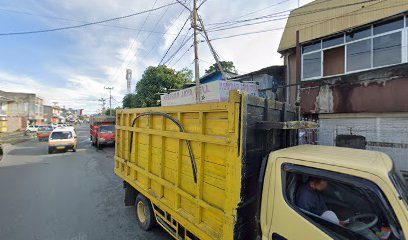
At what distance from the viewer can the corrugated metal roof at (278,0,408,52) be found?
7991 mm

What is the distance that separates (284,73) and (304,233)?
1093cm

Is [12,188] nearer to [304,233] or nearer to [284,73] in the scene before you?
[304,233]

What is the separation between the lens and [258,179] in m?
2.38

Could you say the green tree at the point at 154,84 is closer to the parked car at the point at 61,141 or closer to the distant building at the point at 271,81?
the parked car at the point at 61,141

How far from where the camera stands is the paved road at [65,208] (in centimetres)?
426

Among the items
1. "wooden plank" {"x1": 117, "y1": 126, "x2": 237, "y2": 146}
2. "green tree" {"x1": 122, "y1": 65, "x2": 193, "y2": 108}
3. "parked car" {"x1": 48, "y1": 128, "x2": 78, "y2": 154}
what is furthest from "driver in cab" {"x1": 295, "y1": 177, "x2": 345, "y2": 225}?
"green tree" {"x1": 122, "y1": 65, "x2": 193, "y2": 108}

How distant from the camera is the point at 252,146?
2320 millimetres

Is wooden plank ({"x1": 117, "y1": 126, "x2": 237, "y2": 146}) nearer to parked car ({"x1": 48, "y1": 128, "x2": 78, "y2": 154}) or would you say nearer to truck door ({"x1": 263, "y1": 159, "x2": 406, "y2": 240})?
truck door ({"x1": 263, "y1": 159, "x2": 406, "y2": 240})

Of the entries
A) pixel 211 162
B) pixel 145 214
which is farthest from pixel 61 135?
pixel 211 162

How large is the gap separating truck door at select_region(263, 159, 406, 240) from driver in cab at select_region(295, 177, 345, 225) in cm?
2

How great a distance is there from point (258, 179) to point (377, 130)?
7.62m

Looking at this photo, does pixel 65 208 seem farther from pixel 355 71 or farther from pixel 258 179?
pixel 355 71

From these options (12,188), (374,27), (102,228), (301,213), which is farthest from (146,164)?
(374,27)

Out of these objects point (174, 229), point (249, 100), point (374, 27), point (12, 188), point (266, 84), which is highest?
point (374, 27)
